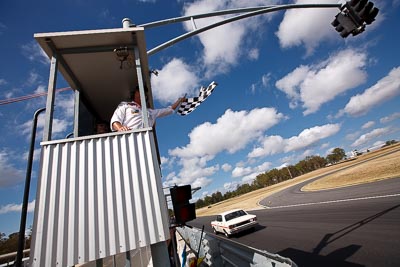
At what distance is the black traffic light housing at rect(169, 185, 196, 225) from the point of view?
329 centimetres

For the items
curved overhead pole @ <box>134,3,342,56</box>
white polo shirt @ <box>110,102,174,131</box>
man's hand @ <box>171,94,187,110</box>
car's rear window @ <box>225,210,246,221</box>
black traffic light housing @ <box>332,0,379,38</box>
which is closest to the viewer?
white polo shirt @ <box>110,102,174,131</box>

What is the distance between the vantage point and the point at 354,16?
6262 millimetres

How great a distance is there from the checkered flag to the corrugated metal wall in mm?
1908

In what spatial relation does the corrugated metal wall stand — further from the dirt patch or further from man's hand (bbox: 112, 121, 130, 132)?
the dirt patch

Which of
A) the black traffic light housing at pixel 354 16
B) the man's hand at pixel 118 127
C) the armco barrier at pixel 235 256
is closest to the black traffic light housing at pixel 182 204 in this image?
the man's hand at pixel 118 127

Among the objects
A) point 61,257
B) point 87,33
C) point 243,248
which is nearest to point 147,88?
point 87,33

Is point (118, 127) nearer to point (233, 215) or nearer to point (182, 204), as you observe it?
point (182, 204)

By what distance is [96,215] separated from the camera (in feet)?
8.73

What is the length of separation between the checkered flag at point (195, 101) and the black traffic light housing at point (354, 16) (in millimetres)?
4382

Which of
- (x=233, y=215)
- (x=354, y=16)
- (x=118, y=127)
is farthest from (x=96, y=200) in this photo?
(x=233, y=215)

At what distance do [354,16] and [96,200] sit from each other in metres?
7.71

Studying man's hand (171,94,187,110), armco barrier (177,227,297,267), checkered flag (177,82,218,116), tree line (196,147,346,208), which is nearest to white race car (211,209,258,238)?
armco barrier (177,227,297,267)

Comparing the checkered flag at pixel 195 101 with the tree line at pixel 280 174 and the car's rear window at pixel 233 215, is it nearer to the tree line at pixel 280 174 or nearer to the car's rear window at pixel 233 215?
the car's rear window at pixel 233 215

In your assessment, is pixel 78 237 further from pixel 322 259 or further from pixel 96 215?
pixel 322 259
